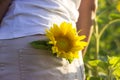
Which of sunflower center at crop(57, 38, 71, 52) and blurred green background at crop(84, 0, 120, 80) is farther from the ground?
sunflower center at crop(57, 38, 71, 52)

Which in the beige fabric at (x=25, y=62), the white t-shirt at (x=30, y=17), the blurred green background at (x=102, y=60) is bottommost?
the blurred green background at (x=102, y=60)

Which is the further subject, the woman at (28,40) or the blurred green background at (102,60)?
the blurred green background at (102,60)

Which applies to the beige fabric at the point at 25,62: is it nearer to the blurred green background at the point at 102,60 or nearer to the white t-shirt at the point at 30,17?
the white t-shirt at the point at 30,17

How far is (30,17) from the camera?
1.64 m

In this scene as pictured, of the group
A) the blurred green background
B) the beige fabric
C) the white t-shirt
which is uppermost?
the white t-shirt

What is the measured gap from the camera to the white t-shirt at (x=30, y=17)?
63.5 inches

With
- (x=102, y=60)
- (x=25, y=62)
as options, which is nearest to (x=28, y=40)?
(x=25, y=62)

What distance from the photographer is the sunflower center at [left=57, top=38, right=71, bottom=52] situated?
165cm

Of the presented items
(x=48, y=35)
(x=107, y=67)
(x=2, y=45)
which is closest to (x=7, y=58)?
(x=2, y=45)

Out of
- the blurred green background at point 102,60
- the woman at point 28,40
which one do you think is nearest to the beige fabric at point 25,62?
the woman at point 28,40

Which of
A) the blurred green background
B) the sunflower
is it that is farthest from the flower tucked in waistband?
the blurred green background

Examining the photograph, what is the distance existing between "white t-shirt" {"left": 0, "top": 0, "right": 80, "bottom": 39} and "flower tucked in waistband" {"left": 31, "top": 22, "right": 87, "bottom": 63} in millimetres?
33

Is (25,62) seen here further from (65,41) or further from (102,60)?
(102,60)

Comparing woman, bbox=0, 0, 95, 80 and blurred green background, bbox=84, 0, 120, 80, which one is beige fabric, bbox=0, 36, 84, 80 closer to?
woman, bbox=0, 0, 95, 80
